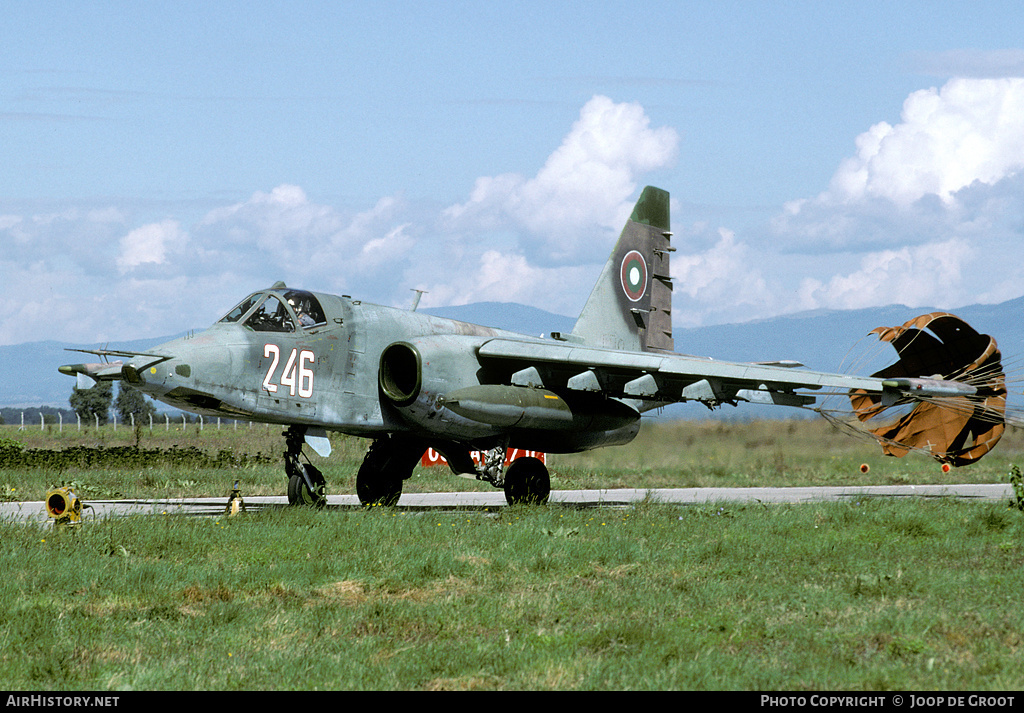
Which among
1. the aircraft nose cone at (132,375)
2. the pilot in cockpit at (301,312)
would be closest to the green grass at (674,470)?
the aircraft nose cone at (132,375)

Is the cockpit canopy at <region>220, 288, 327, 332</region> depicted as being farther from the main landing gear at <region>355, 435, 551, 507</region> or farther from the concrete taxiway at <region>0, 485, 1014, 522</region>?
the concrete taxiway at <region>0, 485, 1014, 522</region>

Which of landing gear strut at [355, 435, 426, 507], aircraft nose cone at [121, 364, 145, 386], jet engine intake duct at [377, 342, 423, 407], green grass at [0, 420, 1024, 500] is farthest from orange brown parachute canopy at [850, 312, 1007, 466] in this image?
aircraft nose cone at [121, 364, 145, 386]

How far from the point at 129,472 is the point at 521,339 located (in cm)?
1200

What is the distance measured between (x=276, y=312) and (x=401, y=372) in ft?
7.34

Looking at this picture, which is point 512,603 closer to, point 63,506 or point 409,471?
point 63,506

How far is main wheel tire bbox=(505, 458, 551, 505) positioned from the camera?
17.0 metres

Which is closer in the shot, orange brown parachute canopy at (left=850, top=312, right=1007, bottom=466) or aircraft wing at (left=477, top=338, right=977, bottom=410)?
aircraft wing at (left=477, top=338, right=977, bottom=410)

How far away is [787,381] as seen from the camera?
617 inches

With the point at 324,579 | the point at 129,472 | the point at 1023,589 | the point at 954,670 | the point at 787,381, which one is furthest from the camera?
the point at 129,472

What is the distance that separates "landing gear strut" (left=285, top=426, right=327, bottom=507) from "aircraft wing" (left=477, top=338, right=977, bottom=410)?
324cm

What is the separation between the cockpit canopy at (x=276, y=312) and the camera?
14844mm
